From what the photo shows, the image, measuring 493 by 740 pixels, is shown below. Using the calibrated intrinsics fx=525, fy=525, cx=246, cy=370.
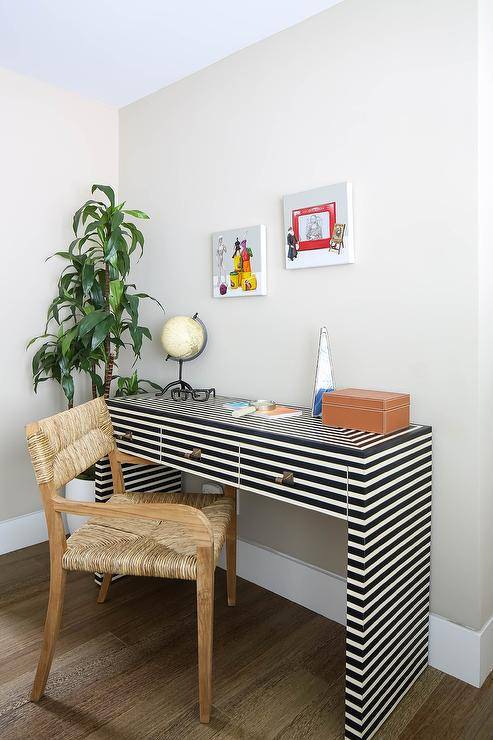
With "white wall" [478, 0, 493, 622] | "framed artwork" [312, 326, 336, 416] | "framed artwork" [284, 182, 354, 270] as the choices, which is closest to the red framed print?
"framed artwork" [284, 182, 354, 270]

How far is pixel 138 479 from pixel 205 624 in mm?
1004

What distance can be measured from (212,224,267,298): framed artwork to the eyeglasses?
0.46 metres

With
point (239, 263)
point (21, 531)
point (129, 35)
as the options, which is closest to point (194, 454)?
point (239, 263)

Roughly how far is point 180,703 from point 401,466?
3.34 feet

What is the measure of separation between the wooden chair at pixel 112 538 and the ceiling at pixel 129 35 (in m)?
1.61

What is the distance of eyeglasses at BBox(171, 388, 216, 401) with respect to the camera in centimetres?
238

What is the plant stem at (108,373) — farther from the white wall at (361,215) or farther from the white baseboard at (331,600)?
the white baseboard at (331,600)

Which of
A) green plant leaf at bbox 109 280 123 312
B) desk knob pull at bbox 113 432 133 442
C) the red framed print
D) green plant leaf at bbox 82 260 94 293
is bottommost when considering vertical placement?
desk knob pull at bbox 113 432 133 442

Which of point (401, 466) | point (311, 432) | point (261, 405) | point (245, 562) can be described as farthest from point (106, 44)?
point (245, 562)

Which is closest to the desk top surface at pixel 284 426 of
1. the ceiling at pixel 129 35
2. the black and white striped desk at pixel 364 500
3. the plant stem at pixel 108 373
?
the black and white striped desk at pixel 364 500

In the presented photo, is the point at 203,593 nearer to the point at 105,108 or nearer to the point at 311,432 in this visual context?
the point at 311,432

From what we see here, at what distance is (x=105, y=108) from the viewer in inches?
119

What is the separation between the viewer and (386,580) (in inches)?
62.1

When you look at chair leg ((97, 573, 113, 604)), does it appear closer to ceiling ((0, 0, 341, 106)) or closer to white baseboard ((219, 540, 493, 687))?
white baseboard ((219, 540, 493, 687))
